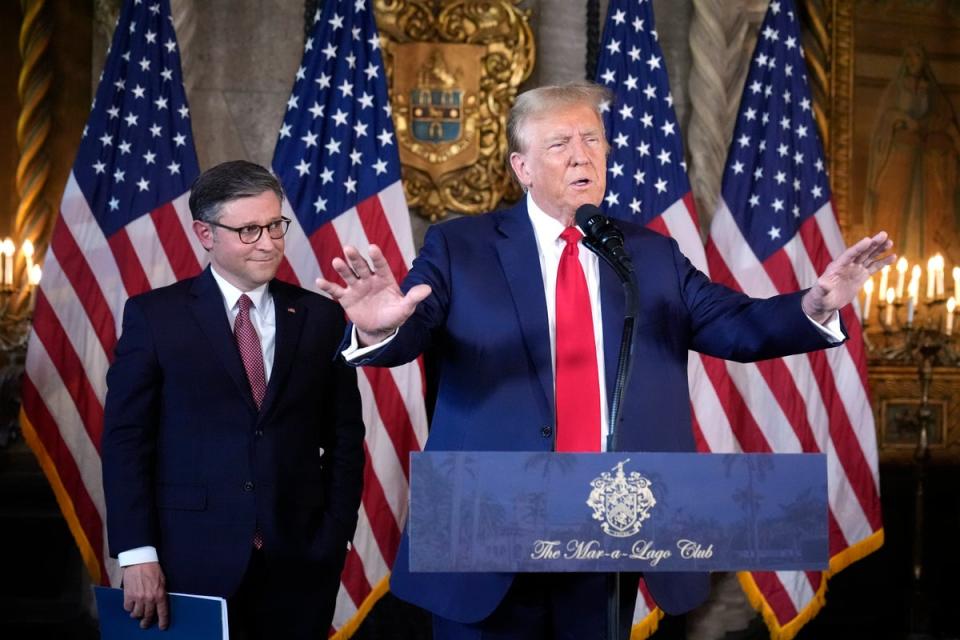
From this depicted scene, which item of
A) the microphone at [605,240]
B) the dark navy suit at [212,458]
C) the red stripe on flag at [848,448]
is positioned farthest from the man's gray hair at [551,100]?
the red stripe on flag at [848,448]

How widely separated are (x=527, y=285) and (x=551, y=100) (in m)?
0.44

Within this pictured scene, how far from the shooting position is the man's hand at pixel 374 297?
1989 mm

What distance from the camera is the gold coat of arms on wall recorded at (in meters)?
5.29

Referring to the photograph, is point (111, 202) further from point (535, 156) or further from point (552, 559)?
point (552, 559)

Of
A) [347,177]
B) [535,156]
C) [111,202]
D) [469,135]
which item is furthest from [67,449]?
[535,156]

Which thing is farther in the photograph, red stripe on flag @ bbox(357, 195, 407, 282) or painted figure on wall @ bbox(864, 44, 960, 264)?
painted figure on wall @ bbox(864, 44, 960, 264)

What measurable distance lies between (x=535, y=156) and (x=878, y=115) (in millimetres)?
4123

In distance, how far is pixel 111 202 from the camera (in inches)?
184

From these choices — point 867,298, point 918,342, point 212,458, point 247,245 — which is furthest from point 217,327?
point 918,342

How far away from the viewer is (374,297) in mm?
2027

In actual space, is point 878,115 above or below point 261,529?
above

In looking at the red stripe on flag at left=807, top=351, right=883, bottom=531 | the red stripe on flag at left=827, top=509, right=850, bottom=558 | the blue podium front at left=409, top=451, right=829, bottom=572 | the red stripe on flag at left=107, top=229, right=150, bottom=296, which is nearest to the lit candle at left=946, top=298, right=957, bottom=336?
the red stripe on flag at left=807, top=351, right=883, bottom=531

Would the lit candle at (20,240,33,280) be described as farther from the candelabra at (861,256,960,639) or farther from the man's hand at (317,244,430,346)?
the candelabra at (861,256,960,639)

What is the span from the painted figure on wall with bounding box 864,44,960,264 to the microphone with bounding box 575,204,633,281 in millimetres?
4368
